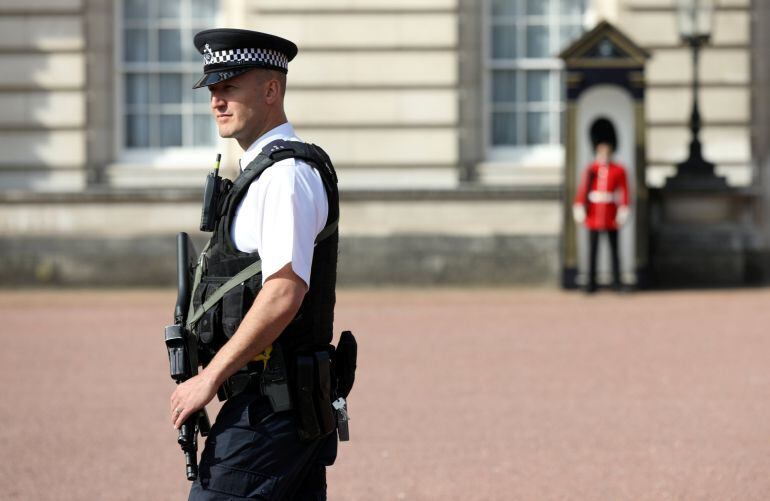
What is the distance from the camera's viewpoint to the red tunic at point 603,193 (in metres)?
16.1

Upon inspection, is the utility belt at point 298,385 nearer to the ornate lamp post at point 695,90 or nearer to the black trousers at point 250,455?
the black trousers at point 250,455

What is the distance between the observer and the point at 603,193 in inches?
635

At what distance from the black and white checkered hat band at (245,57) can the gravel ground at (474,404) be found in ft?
10.3

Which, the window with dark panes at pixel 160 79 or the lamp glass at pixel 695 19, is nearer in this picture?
the lamp glass at pixel 695 19

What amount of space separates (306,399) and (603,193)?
1257cm

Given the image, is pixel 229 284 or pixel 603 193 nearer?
pixel 229 284

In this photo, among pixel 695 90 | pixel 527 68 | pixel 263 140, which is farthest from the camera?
pixel 527 68

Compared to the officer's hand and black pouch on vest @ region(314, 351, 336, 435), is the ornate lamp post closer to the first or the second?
black pouch on vest @ region(314, 351, 336, 435)

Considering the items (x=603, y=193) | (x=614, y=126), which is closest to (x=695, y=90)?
(x=614, y=126)

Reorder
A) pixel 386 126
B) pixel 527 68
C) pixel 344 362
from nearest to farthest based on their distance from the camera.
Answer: pixel 344 362
pixel 386 126
pixel 527 68

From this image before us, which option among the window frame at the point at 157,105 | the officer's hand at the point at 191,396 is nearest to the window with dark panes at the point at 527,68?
the window frame at the point at 157,105

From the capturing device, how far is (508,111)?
59.6 ft

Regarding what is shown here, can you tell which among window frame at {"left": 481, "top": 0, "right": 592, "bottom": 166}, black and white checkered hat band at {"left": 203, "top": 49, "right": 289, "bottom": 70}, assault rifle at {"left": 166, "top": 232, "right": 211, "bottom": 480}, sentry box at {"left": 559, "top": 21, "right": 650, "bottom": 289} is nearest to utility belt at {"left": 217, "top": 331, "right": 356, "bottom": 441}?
assault rifle at {"left": 166, "top": 232, "right": 211, "bottom": 480}

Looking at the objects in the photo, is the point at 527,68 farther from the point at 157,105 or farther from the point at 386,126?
the point at 157,105
